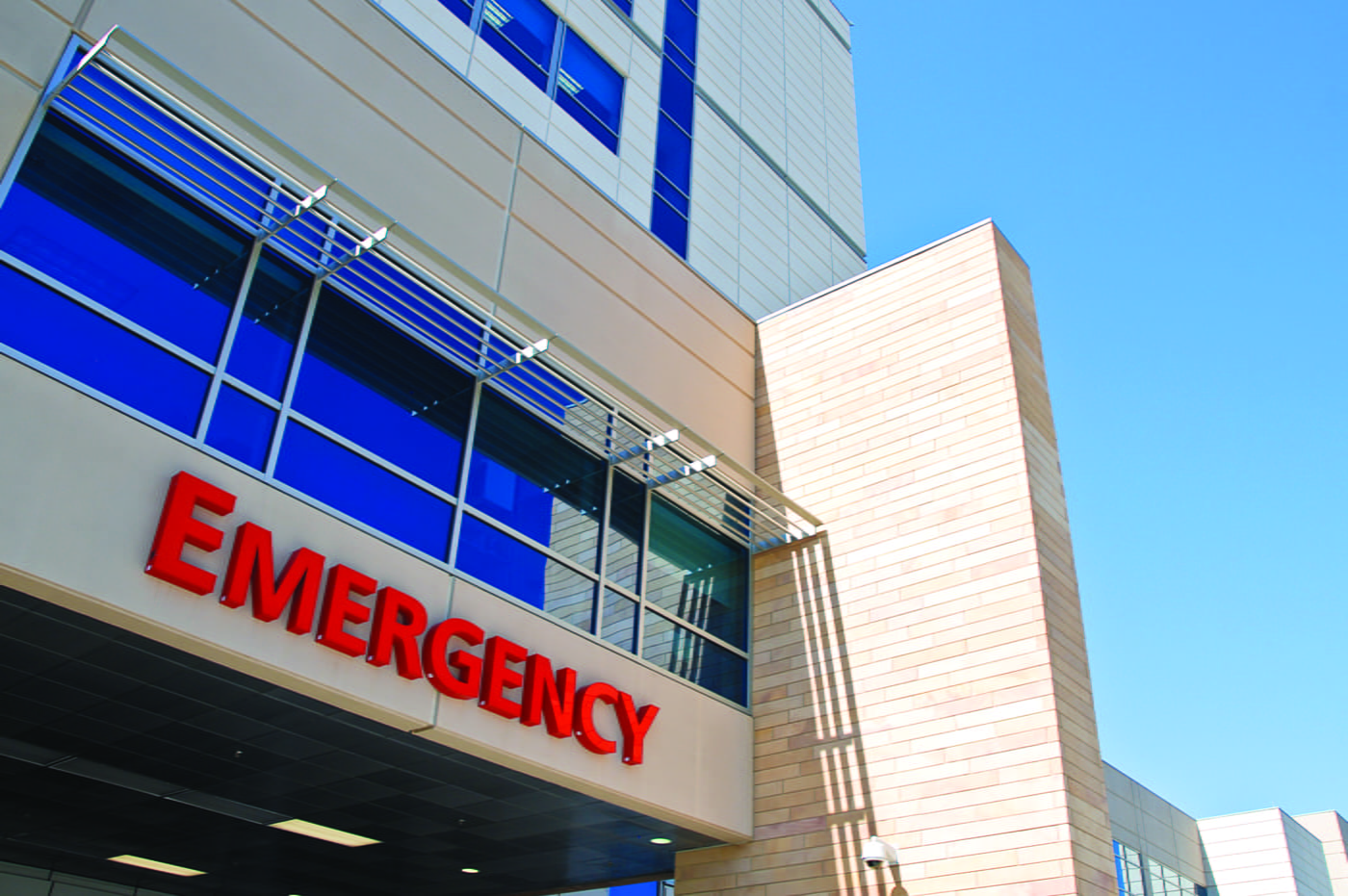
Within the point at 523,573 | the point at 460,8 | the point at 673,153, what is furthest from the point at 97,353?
the point at 673,153

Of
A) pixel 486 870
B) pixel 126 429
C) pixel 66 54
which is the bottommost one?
pixel 486 870

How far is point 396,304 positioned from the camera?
1047 centimetres

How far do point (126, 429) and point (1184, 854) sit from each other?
1141 inches

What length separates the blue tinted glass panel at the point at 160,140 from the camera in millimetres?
8203

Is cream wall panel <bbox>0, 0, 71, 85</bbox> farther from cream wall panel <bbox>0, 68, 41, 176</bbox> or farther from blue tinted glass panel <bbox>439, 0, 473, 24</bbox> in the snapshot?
blue tinted glass panel <bbox>439, 0, 473, 24</bbox>

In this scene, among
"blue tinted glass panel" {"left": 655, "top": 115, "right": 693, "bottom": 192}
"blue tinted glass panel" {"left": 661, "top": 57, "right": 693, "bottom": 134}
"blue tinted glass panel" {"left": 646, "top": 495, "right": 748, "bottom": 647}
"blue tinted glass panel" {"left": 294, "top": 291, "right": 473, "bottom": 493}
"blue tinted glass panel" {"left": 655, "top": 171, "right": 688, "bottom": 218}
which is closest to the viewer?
"blue tinted glass panel" {"left": 294, "top": 291, "right": 473, "bottom": 493}

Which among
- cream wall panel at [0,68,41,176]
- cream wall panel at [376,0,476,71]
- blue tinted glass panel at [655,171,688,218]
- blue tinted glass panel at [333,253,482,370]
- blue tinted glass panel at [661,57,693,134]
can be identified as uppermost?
blue tinted glass panel at [661,57,693,134]

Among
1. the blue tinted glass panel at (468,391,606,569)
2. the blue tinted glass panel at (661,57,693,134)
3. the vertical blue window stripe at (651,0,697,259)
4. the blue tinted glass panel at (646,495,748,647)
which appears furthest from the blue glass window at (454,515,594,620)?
the blue tinted glass panel at (661,57,693,134)

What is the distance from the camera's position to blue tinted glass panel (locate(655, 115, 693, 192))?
16.9 metres

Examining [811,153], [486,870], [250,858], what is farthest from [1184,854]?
[250,858]

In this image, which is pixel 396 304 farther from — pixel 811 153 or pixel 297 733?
pixel 811 153

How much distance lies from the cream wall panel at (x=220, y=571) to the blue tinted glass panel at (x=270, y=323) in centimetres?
120

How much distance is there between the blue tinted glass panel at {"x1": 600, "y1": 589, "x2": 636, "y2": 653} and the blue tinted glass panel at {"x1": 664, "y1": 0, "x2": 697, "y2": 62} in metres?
11.4

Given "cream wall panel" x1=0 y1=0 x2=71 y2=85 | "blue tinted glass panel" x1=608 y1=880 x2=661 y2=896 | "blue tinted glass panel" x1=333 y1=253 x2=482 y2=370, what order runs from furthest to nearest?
"blue tinted glass panel" x1=608 y1=880 x2=661 y2=896 < "blue tinted glass panel" x1=333 y1=253 x2=482 y2=370 < "cream wall panel" x1=0 y1=0 x2=71 y2=85
